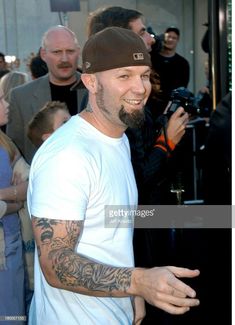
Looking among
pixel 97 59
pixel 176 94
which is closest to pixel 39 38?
pixel 176 94

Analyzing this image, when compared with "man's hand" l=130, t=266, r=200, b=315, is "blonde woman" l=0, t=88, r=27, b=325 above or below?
below

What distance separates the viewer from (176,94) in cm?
292

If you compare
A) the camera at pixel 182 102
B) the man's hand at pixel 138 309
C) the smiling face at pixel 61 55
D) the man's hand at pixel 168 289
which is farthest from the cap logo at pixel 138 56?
the smiling face at pixel 61 55

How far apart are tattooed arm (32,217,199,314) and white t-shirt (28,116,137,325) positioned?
0.04m

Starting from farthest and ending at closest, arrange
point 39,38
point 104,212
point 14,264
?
point 39,38, point 14,264, point 104,212

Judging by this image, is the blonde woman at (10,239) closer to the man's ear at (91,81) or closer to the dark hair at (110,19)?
the dark hair at (110,19)

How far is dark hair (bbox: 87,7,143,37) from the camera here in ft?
9.24

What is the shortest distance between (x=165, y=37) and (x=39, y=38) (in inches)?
41.3

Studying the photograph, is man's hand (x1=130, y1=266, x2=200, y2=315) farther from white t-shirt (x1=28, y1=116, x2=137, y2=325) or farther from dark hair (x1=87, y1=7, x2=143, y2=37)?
dark hair (x1=87, y1=7, x2=143, y2=37)

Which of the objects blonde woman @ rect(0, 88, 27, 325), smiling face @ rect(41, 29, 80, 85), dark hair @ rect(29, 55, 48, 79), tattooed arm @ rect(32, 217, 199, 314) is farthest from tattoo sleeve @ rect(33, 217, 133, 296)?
dark hair @ rect(29, 55, 48, 79)

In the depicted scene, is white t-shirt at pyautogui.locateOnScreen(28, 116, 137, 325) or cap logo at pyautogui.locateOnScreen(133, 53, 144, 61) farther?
cap logo at pyautogui.locateOnScreen(133, 53, 144, 61)

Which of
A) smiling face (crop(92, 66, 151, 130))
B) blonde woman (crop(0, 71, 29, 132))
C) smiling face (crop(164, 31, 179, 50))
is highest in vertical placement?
smiling face (crop(164, 31, 179, 50))

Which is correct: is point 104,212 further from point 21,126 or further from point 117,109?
point 21,126

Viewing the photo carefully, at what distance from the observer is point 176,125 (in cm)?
271
